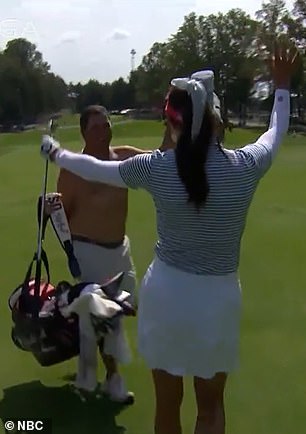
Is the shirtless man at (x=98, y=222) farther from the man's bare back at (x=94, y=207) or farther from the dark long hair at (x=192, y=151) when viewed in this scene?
the dark long hair at (x=192, y=151)

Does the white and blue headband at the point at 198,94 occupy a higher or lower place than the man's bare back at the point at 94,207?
higher

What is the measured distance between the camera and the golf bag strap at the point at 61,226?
4.64m

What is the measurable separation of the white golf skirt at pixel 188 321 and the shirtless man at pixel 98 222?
1371mm

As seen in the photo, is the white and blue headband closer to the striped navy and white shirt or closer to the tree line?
the striped navy and white shirt

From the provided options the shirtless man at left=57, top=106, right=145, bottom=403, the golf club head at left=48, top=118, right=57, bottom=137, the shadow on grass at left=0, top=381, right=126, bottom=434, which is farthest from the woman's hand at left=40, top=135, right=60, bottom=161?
the shadow on grass at left=0, top=381, right=126, bottom=434

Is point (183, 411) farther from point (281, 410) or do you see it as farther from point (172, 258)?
point (172, 258)

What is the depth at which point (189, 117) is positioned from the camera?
3.38m

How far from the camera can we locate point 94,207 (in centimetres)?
488

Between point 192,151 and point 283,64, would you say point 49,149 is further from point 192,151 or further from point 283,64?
point 283,64

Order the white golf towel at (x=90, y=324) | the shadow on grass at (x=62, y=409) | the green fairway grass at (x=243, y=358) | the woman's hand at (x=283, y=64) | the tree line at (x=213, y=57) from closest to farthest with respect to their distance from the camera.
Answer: the woman's hand at (x=283, y=64) < the white golf towel at (x=90, y=324) < the shadow on grass at (x=62, y=409) < the green fairway grass at (x=243, y=358) < the tree line at (x=213, y=57)

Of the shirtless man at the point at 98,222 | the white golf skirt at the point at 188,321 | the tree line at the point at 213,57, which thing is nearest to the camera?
the white golf skirt at the point at 188,321

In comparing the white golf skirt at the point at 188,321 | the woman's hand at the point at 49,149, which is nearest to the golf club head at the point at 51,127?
the woman's hand at the point at 49,149

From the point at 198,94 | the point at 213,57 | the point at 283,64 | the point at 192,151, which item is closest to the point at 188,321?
the point at 192,151

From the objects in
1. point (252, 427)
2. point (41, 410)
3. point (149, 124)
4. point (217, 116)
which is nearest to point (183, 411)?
point (252, 427)
